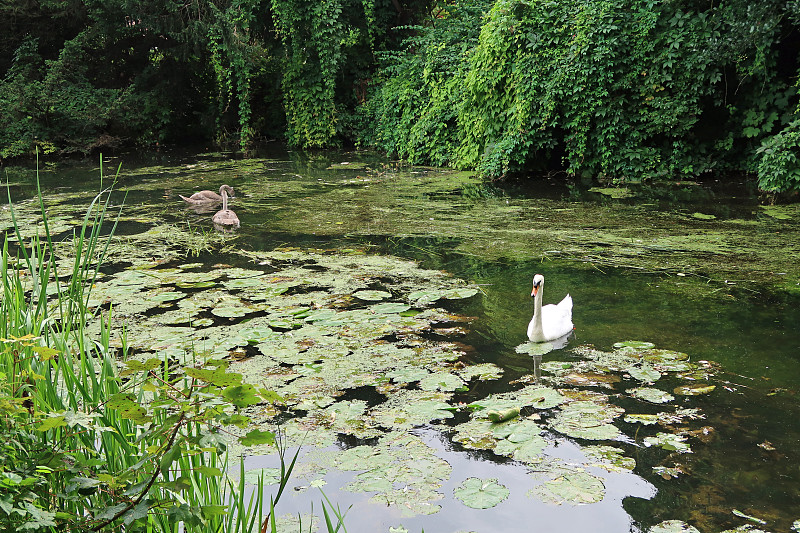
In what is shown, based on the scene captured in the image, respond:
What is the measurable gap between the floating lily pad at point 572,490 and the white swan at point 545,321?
4.50 feet

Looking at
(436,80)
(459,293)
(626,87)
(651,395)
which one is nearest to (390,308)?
(459,293)

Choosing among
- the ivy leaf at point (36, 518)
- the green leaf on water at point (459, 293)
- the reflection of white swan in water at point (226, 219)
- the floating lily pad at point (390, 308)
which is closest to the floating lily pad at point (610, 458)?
the floating lily pad at point (390, 308)

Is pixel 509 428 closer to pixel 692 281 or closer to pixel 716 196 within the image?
pixel 692 281

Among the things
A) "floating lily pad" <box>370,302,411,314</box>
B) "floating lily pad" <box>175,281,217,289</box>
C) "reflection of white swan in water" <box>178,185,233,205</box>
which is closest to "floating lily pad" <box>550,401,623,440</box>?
"floating lily pad" <box>370,302,411,314</box>

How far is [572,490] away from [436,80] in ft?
34.1

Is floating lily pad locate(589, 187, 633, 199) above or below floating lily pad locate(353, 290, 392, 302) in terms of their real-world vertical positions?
above

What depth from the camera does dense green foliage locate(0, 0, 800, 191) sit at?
8875mm

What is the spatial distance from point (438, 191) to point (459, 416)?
6291 millimetres

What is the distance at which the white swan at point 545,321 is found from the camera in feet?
13.4

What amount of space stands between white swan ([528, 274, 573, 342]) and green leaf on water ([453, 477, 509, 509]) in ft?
4.75

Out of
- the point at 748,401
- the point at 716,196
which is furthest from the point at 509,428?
the point at 716,196

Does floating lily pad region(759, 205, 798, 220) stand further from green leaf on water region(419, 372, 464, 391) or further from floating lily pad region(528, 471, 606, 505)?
→ floating lily pad region(528, 471, 606, 505)

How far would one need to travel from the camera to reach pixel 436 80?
12.2m

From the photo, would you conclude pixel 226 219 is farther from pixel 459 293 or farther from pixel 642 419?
pixel 642 419
